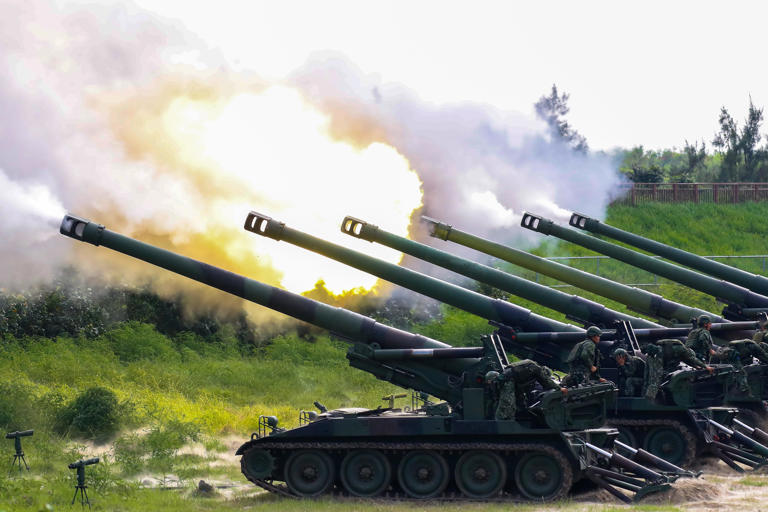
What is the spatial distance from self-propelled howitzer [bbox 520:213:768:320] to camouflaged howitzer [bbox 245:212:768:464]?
4.56 metres

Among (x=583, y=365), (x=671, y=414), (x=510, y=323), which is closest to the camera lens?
(x=583, y=365)

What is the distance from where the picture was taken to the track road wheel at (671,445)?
1911cm

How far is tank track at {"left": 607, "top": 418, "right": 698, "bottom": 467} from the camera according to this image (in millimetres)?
19094

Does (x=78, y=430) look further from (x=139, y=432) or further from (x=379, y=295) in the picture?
(x=379, y=295)

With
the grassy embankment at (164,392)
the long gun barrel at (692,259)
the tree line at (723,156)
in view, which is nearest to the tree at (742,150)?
the tree line at (723,156)

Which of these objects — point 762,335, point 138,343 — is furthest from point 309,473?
point 138,343

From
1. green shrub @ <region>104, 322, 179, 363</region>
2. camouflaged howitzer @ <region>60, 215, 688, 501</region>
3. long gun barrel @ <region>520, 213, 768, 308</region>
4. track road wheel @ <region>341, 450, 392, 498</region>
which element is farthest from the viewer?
green shrub @ <region>104, 322, 179, 363</region>

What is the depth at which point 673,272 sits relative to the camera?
24.7 metres

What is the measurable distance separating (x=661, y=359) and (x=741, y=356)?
8.08 feet

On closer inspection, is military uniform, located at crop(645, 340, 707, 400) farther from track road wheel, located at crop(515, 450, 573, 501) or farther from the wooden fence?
the wooden fence

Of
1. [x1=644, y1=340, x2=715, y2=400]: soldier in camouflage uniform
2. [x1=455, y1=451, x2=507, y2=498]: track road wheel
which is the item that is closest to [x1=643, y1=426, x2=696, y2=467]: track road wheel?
[x1=644, y1=340, x2=715, y2=400]: soldier in camouflage uniform

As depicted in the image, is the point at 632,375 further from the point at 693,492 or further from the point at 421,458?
the point at 421,458

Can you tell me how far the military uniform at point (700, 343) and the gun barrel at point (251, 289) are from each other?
473 centimetres

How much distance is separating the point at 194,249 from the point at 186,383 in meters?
3.91
